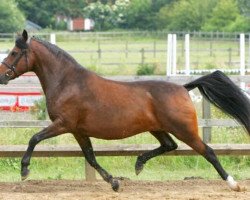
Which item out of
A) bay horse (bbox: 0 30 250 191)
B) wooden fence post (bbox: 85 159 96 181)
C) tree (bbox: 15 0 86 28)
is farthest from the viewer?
tree (bbox: 15 0 86 28)

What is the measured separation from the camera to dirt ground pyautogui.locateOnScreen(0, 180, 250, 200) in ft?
30.2

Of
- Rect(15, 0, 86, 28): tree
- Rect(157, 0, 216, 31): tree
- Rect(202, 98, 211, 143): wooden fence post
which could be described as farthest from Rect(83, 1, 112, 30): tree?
Rect(202, 98, 211, 143): wooden fence post

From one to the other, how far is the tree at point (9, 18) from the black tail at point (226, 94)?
173 ft

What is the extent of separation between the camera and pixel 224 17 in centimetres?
6950

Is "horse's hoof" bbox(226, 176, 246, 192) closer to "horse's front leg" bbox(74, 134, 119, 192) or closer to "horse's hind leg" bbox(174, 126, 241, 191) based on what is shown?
"horse's hind leg" bbox(174, 126, 241, 191)

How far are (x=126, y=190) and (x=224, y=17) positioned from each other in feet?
200

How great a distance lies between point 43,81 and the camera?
974 centimetres

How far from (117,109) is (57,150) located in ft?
4.41

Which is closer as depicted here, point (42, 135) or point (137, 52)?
point (42, 135)

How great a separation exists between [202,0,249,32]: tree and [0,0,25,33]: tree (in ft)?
52.2

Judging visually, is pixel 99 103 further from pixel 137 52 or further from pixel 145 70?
pixel 137 52

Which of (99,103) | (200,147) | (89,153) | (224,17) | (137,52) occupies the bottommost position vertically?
(137,52)

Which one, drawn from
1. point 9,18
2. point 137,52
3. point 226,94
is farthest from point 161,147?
point 9,18

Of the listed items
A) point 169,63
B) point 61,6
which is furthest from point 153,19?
point 169,63
